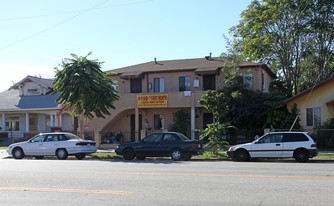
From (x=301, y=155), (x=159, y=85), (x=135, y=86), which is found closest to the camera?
(x=301, y=155)

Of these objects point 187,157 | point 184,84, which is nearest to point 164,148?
point 187,157

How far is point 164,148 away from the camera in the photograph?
18.4 meters

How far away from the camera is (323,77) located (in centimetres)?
3262

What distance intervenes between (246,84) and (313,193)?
2003 cm

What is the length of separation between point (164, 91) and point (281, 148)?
49.5ft

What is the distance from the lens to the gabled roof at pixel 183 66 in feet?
95.0

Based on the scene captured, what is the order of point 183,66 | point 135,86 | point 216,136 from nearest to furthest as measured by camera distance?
point 216,136 → point 183,66 → point 135,86

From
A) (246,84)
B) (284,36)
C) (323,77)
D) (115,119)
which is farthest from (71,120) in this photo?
(323,77)

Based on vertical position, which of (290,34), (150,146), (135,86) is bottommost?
(150,146)

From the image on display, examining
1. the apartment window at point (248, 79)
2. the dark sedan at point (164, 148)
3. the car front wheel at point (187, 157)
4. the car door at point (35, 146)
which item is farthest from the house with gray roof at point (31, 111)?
the car front wheel at point (187, 157)

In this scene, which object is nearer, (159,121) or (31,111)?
(159,121)

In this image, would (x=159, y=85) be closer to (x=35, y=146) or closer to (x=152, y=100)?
(x=152, y=100)

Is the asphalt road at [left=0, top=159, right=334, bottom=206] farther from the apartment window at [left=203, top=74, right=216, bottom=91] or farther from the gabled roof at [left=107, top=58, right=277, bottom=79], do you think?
the apartment window at [left=203, top=74, right=216, bottom=91]

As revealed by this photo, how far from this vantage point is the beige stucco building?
23703 mm
